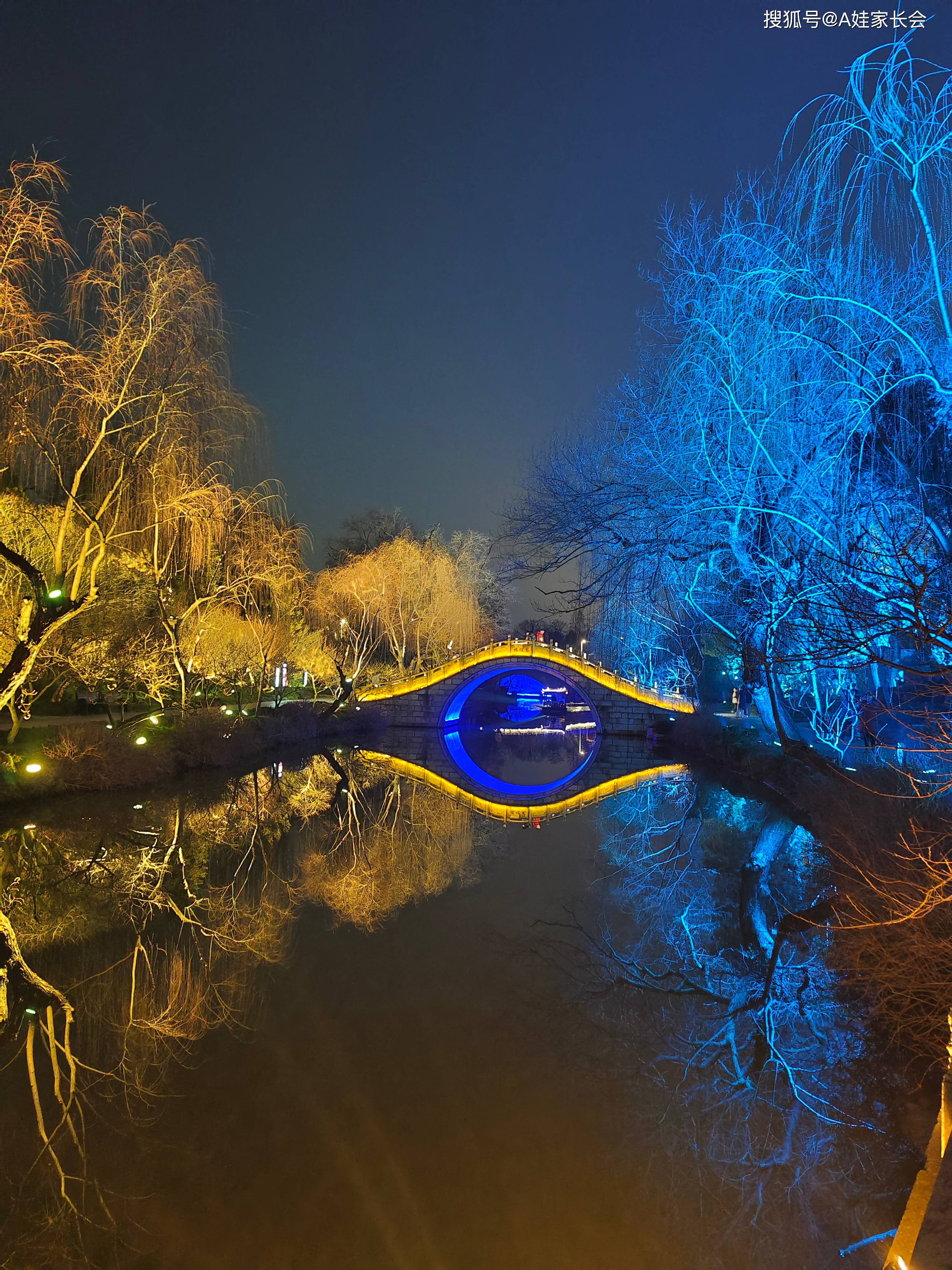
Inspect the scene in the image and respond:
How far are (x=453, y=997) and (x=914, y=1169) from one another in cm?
342

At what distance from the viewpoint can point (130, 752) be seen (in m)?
16.1

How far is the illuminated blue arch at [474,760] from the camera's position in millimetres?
20281

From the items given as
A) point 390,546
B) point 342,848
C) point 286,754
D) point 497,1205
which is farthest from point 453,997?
point 390,546

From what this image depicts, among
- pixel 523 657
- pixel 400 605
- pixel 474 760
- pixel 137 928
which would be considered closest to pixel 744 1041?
pixel 137 928

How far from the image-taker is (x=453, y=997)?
6730 millimetres

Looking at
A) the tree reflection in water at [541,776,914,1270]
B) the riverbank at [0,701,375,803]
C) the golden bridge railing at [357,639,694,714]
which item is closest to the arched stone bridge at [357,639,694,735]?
the golden bridge railing at [357,639,694,714]

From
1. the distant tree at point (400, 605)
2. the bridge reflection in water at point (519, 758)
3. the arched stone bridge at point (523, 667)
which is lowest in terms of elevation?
the bridge reflection in water at point (519, 758)

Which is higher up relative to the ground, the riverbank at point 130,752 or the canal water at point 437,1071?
the riverbank at point 130,752

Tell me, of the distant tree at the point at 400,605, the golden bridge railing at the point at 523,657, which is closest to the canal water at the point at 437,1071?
the distant tree at the point at 400,605

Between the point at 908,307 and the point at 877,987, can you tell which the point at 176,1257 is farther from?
the point at 908,307

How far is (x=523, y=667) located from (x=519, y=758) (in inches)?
406

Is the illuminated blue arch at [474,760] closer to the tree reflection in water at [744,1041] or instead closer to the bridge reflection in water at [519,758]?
the bridge reflection in water at [519,758]

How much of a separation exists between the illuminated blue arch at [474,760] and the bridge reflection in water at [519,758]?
0.06m

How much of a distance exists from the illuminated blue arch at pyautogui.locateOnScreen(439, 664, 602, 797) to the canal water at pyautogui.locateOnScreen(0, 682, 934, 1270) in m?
8.56
